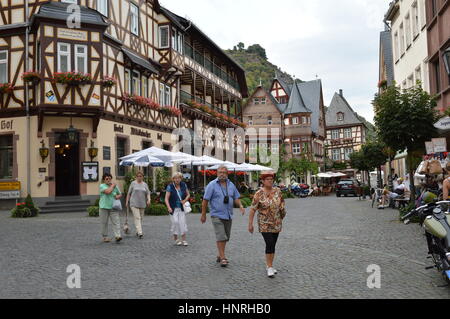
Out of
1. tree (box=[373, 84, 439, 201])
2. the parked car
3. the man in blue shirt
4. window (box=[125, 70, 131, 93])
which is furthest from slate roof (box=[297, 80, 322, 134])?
the man in blue shirt

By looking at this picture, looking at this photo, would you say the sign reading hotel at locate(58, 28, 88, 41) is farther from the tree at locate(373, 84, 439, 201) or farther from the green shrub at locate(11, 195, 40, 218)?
the tree at locate(373, 84, 439, 201)

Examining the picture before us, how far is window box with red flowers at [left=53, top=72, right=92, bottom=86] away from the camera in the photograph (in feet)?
66.8

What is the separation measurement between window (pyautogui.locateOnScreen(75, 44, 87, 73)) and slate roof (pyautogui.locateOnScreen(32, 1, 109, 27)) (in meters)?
1.12

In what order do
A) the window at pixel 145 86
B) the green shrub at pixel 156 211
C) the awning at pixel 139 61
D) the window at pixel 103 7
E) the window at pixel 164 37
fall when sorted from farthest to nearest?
the window at pixel 164 37 < the window at pixel 145 86 < the awning at pixel 139 61 < the window at pixel 103 7 < the green shrub at pixel 156 211

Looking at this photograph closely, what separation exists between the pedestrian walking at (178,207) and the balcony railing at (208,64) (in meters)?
22.3

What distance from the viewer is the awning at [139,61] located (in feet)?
79.0

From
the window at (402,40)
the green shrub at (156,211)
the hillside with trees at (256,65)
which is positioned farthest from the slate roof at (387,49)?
the hillside with trees at (256,65)

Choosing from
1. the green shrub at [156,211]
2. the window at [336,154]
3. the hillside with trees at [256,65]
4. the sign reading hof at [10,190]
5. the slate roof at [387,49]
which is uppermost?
the hillside with trees at [256,65]

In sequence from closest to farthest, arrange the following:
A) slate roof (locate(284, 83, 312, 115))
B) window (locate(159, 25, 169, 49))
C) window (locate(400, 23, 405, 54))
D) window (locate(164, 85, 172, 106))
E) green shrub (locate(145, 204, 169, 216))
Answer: green shrub (locate(145, 204, 169, 216)) < window (locate(400, 23, 405, 54)) < window (locate(159, 25, 169, 49)) < window (locate(164, 85, 172, 106)) < slate roof (locate(284, 83, 312, 115))

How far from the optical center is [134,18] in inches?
1019

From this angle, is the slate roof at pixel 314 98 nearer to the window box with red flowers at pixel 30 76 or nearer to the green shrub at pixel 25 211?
the window box with red flowers at pixel 30 76

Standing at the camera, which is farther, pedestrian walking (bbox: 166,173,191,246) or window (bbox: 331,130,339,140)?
window (bbox: 331,130,339,140)

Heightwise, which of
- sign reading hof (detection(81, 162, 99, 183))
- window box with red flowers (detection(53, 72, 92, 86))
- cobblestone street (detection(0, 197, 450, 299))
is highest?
window box with red flowers (detection(53, 72, 92, 86))

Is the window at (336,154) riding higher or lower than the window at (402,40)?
lower
